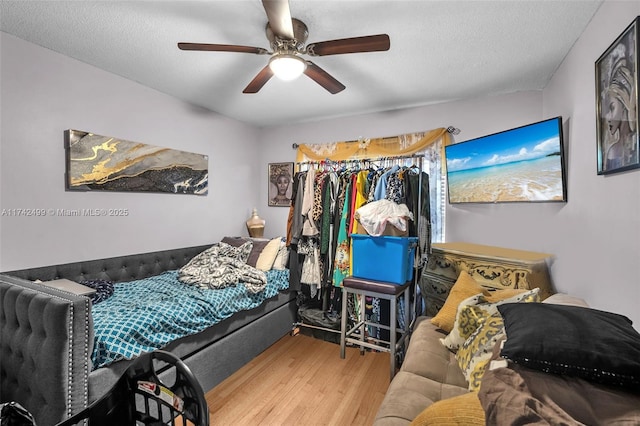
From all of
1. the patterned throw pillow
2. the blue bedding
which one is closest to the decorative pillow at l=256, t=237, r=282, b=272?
the blue bedding

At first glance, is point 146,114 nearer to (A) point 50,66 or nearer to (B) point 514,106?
(A) point 50,66

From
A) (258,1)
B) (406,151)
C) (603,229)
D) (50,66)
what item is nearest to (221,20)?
(258,1)

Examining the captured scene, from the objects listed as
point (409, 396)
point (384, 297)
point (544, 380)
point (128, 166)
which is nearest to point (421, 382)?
point (409, 396)

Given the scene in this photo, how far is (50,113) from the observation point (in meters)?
1.99

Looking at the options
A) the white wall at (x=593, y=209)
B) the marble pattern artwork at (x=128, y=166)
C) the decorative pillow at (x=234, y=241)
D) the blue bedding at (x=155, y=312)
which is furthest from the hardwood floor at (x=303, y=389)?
the marble pattern artwork at (x=128, y=166)

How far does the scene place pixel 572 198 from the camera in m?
1.79

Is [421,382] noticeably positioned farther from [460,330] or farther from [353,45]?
[353,45]

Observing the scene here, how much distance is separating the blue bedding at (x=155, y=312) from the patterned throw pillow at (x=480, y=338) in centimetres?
158

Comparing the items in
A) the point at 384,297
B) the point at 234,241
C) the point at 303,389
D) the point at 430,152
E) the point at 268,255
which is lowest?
the point at 303,389

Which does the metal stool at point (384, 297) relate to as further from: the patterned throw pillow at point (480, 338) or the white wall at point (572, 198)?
the white wall at point (572, 198)

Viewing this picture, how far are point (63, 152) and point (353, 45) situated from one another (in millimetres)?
2190

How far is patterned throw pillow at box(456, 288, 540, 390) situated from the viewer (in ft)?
3.80

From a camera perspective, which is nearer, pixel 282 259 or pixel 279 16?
pixel 279 16

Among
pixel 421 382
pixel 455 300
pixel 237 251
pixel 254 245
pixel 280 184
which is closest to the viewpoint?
pixel 421 382
